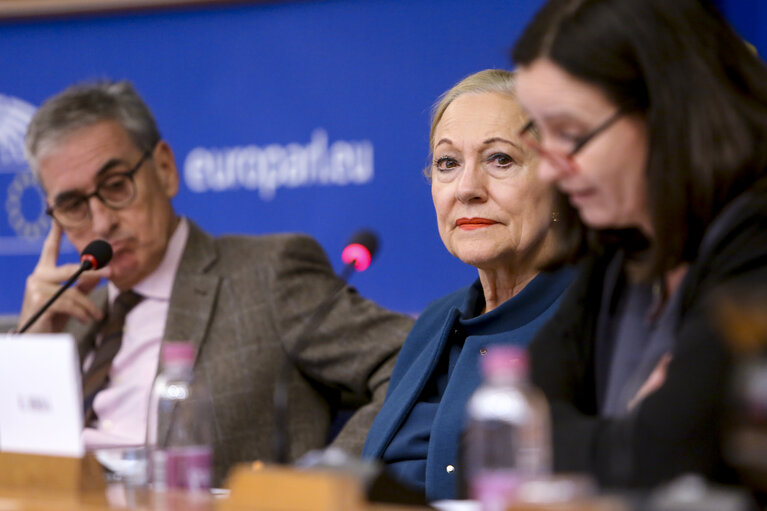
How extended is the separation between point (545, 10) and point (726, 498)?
85 centimetres

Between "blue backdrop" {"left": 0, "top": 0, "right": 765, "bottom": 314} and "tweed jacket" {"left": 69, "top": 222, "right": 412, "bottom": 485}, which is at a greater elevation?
"blue backdrop" {"left": 0, "top": 0, "right": 765, "bottom": 314}

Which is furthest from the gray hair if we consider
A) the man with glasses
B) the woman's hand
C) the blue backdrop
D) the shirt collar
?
the woman's hand

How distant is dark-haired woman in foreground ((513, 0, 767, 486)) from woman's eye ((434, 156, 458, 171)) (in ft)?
2.46

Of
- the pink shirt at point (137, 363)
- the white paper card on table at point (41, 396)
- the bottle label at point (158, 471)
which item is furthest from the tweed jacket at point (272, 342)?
the white paper card on table at point (41, 396)

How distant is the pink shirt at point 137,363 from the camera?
9.05 ft

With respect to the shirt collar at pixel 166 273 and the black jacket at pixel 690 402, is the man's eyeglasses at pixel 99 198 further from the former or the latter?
the black jacket at pixel 690 402

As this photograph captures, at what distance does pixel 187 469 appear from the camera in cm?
140

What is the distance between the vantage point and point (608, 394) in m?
1.48

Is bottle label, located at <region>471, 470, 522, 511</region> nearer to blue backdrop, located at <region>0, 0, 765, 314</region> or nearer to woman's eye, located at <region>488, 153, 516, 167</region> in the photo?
woman's eye, located at <region>488, 153, 516, 167</region>

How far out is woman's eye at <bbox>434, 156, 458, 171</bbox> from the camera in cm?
225

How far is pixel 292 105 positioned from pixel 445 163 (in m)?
1.53

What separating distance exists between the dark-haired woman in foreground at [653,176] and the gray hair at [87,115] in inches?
71.5

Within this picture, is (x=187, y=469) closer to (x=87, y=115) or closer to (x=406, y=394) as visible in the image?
(x=406, y=394)

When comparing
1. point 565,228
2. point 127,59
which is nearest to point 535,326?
point 565,228
